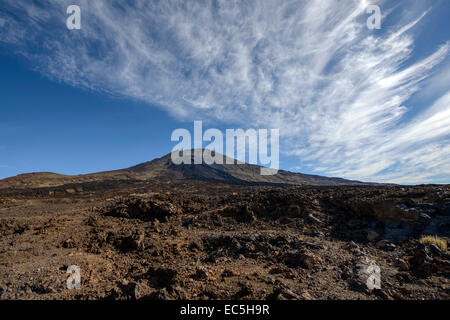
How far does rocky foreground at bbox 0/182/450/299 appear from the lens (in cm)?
449

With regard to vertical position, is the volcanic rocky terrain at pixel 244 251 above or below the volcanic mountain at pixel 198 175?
below

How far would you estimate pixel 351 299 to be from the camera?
14.0 feet

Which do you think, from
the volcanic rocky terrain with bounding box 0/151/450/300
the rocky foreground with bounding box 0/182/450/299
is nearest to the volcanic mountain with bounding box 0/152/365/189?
the rocky foreground with bounding box 0/182/450/299

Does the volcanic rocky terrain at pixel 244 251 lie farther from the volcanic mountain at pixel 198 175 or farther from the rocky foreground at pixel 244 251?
the volcanic mountain at pixel 198 175

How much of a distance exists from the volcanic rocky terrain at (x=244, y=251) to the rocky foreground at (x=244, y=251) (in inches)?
1.2

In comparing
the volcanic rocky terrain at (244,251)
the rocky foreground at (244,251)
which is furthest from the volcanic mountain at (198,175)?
the volcanic rocky terrain at (244,251)

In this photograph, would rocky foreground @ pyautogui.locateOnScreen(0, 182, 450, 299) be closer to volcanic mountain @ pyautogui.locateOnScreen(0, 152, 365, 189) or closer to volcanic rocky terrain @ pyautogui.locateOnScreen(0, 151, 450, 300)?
volcanic rocky terrain @ pyautogui.locateOnScreen(0, 151, 450, 300)

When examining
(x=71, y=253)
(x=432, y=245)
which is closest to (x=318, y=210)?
(x=432, y=245)

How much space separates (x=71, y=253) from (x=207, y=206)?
7058 mm

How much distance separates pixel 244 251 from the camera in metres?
6.81

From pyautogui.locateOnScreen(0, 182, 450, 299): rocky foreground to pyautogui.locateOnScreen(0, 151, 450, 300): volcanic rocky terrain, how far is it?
0.03 m

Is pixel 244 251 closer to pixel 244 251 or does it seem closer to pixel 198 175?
pixel 244 251

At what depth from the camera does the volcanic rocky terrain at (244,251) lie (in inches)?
177
